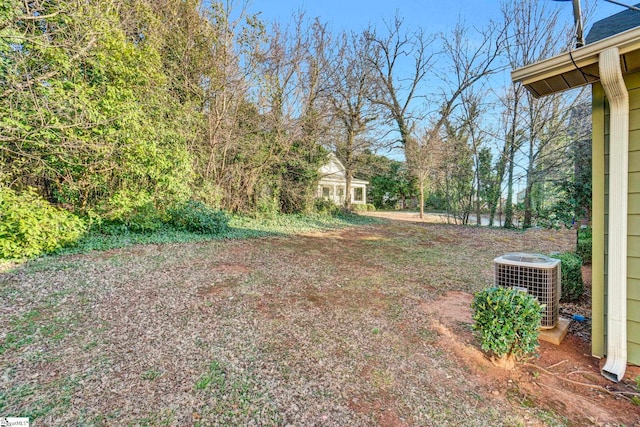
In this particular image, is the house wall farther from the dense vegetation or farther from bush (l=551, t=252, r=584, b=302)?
the dense vegetation

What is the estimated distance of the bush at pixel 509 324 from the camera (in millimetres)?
2184

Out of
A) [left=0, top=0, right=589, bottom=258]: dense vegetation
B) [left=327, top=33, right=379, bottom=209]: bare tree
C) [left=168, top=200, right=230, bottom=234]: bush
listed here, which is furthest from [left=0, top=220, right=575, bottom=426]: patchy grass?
[left=327, top=33, right=379, bottom=209]: bare tree

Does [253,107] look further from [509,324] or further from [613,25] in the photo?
[509,324]

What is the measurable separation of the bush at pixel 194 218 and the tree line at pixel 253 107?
1.06 ft

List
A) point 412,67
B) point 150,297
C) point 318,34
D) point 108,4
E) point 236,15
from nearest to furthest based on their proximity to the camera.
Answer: point 150,297 < point 108,4 < point 236,15 < point 318,34 < point 412,67

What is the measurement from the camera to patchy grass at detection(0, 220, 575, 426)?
1816mm

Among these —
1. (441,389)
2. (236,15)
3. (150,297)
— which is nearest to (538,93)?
(441,389)

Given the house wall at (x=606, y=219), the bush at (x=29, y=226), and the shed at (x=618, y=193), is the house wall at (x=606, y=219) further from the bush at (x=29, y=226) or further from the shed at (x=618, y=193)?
the bush at (x=29, y=226)

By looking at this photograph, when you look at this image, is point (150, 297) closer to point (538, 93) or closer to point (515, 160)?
point (538, 93)

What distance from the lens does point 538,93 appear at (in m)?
2.76

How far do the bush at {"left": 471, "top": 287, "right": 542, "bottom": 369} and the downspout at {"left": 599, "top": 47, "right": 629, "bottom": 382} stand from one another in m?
0.61

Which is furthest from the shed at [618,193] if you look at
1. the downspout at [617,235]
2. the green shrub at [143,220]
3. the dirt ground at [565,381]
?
the green shrub at [143,220]

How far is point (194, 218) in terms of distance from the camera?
7.50 metres

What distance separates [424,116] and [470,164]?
168 inches
